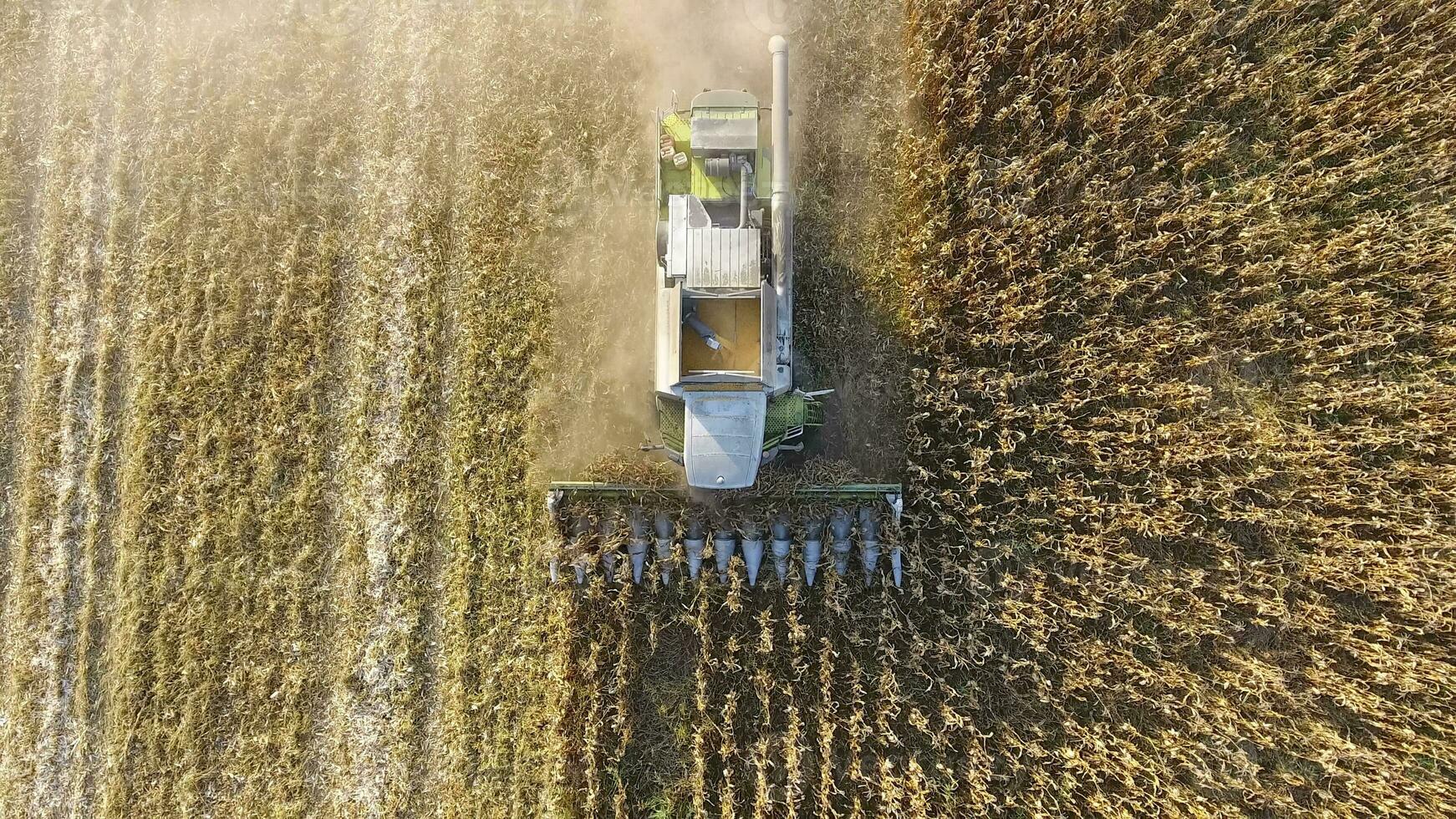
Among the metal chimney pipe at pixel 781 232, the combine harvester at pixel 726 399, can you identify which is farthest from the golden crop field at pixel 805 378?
the metal chimney pipe at pixel 781 232

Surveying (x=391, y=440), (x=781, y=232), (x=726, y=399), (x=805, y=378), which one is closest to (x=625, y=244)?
(x=781, y=232)

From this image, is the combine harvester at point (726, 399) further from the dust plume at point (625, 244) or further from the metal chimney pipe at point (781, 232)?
the dust plume at point (625, 244)

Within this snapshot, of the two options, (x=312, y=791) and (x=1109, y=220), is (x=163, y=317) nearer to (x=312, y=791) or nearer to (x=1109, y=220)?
(x=312, y=791)

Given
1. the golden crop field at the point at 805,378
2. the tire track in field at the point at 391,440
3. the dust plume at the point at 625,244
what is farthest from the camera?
the dust plume at the point at 625,244

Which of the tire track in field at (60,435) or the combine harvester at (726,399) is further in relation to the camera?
the tire track in field at (60,435)

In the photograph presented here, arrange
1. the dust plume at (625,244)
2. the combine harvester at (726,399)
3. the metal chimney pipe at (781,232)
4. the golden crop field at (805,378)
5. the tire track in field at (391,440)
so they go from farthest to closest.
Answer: the dust plume at (625,244), the tire track in field at (391,440), the golden crop field at (805,378), the metal chimney pipe at (781,232), the combine harvester at (726,399)

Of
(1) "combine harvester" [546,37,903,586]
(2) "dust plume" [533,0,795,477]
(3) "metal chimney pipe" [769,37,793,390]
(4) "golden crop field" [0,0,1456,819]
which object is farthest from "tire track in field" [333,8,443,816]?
(3) "metal chimney pipe" [769,37,793,390]

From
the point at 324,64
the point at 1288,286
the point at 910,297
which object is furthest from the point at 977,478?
the point at 324,64
